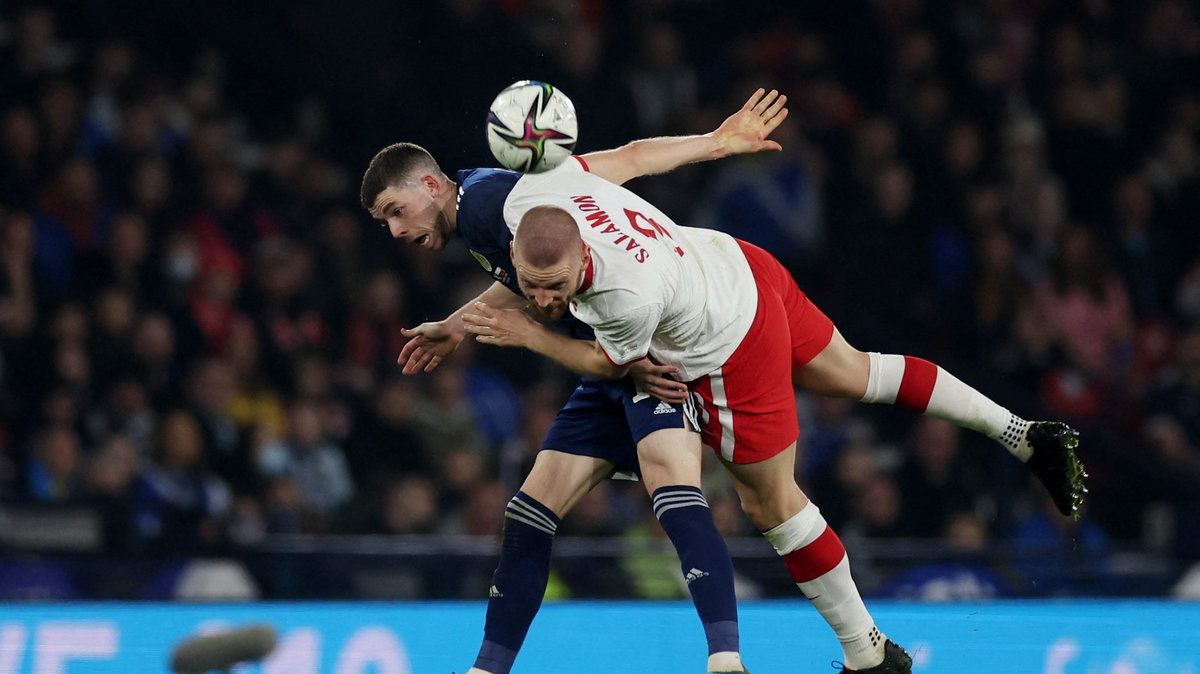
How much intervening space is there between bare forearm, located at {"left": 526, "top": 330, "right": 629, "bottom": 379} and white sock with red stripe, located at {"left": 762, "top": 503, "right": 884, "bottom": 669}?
692 mm

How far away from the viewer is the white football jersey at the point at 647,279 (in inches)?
147

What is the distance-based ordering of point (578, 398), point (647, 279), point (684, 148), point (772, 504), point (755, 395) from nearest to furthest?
point (647, 279)
point (755, 395)
point (772, 504)
point (578, 398)
point (684, 148)

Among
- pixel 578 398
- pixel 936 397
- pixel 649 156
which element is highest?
pixel 649 156

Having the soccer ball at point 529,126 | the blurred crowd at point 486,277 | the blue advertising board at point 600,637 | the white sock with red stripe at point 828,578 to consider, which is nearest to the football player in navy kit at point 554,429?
the soccer ball at point 529,126

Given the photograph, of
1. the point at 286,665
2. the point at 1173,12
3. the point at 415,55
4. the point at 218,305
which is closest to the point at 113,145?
the point at 218,305

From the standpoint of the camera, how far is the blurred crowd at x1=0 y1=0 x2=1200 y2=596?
7.41 metres

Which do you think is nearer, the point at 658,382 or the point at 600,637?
the point at 658,382

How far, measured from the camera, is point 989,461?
7.89 m

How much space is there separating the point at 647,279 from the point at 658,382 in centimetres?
34

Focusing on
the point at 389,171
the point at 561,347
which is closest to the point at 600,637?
the point at 561,347

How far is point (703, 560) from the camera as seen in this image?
3.86 meters

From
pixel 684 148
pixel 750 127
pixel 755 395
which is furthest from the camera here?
pixel 750 127

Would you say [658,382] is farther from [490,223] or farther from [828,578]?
[828,578]

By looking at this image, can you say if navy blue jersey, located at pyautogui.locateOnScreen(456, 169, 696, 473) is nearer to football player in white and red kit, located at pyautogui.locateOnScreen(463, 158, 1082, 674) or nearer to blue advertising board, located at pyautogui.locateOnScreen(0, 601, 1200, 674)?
football player in white and red kit, located at pyautogui.locateOnScreen(463, 158, 1082, 674)
